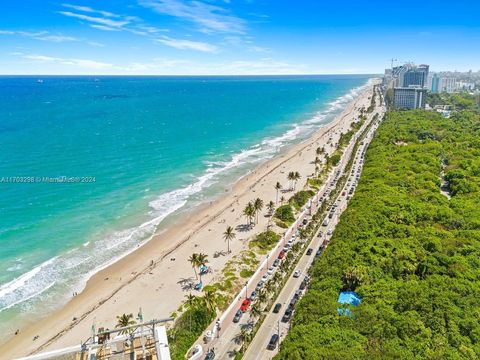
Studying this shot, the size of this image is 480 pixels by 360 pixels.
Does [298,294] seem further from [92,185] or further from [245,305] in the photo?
[92,185]

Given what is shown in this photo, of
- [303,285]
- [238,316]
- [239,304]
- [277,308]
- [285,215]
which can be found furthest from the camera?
[285,215]

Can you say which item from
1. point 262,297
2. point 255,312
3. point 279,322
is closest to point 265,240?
point 262,297

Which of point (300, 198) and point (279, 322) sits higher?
point (300, 198)

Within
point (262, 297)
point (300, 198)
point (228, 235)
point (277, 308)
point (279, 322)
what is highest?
point (228, 235)

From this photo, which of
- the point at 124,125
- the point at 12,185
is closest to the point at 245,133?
the point at 124,125

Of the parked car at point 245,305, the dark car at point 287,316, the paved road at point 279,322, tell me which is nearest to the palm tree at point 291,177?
the paved road at point 279,322

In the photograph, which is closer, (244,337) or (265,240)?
(244,337)

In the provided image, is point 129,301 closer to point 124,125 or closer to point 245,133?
point 245,133

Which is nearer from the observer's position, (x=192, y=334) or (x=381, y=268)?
(x=192, y=334)
